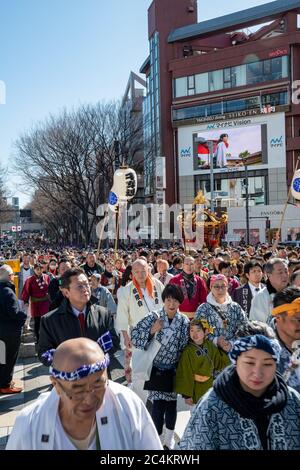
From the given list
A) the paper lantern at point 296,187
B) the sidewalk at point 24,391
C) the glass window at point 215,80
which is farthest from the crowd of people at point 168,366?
the glass window at point 215,80

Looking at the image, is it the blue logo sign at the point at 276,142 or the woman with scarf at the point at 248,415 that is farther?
the blue logo sign at the point at 276,142

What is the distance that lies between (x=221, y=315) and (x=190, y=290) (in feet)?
6.76

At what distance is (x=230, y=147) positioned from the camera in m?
48.9

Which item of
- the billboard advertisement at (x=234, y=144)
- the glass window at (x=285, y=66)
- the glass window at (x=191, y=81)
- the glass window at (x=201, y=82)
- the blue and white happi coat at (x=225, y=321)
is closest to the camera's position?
the blue and white happi coat at (x=225, y=321)

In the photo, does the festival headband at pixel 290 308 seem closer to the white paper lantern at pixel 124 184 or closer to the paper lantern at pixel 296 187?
the white paper lantern at pixel 124 184

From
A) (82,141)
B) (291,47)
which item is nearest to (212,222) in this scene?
(82,141)

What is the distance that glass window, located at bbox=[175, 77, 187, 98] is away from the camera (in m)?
49.4

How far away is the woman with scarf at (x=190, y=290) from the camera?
21.8ft

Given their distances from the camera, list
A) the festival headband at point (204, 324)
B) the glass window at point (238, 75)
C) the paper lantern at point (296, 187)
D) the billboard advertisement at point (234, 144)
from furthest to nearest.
Result: the glass window at point (238, 75), the billboard advertisement at point (234, 144), the paper lantern at point (296, 187), the festival headband at point (204, 324)

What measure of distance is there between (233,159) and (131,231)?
44.3ft

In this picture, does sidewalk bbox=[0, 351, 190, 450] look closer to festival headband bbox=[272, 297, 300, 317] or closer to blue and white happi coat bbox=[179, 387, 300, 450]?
festival headband bbox=[272, 297, 300, 317]

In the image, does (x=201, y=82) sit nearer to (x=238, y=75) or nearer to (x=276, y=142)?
(x=238, y=75)

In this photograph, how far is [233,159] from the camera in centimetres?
4900

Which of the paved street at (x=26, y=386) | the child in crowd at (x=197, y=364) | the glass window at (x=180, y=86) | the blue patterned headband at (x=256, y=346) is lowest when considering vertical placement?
the paved street at (x=26, y=386)
